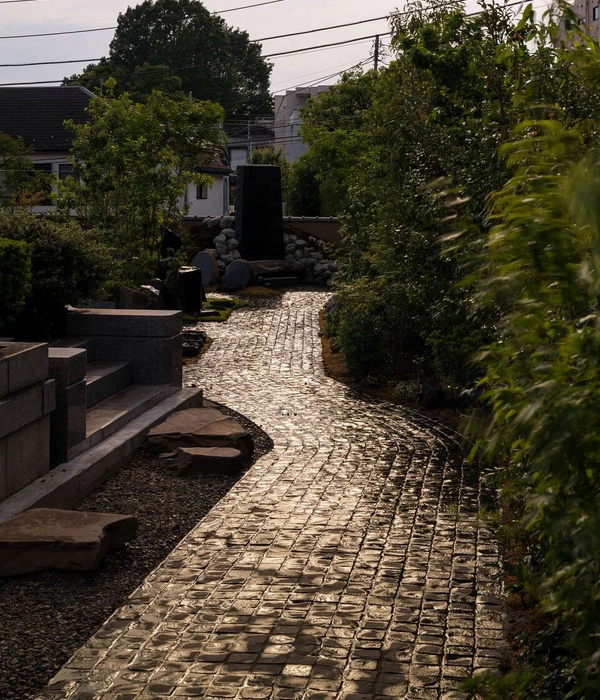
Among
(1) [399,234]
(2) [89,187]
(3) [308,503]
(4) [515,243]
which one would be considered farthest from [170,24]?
(4) [515,243]

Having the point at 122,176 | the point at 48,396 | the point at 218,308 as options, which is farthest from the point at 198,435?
the point at 218,308

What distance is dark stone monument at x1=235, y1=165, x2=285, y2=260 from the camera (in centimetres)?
3067

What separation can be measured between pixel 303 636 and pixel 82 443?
14.2ft

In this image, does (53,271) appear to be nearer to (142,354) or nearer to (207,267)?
(142,354)

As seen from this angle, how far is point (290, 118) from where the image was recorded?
78062mm

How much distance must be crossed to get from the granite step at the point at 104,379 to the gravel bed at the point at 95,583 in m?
1.63

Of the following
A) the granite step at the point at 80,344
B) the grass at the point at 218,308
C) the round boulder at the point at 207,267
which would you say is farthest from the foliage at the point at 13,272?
the round boulder at the point at 207,267

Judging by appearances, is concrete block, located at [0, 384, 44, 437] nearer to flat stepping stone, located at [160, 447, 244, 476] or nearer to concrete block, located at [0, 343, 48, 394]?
concrete block, located at [0, 343, 48, 394]

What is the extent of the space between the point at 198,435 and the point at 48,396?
6.84 feet

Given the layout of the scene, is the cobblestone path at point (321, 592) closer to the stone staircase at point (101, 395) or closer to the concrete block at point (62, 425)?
the stone staircase at point (101, 395)

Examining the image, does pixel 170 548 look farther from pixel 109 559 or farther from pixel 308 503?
pixel 308 503

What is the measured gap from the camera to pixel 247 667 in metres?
5.26

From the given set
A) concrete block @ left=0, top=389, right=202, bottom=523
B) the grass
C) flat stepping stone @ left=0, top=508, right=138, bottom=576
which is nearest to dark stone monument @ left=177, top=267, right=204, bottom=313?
the grass

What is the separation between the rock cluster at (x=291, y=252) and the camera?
30906mm
